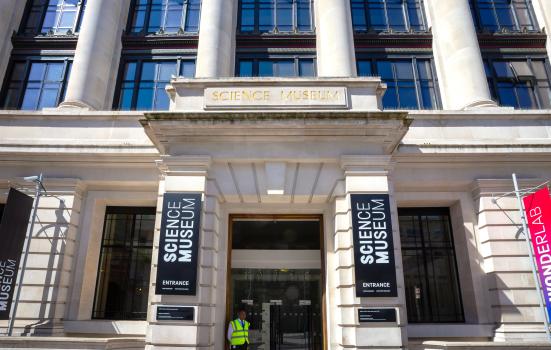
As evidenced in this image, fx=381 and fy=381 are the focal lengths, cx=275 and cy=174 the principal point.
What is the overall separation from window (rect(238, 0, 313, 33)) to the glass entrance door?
448 inches

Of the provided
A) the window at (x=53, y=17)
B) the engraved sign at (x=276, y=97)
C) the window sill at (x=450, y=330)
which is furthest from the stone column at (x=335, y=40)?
the window at (x=53, y=17)

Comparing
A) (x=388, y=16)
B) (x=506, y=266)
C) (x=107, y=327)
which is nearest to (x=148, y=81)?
(x=107, y=327)

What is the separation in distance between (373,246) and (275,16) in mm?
13050

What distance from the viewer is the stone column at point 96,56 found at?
51.1 ft

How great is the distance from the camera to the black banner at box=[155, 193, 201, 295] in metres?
9.86

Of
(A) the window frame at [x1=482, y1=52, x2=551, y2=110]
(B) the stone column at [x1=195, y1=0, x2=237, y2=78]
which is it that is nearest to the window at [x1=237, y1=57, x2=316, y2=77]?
(B) the stone column at [x1=195, y1=0, x2=237, y2=78]

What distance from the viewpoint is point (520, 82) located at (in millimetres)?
16797

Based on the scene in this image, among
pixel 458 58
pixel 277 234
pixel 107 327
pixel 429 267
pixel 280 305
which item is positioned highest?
pixel 458 58

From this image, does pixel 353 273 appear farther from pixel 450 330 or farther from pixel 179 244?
pixel 450 330

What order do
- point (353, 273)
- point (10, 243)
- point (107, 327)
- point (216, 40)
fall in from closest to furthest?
point (353, 273) < point (10, 243) < point (107, 327) < point (216, 40)

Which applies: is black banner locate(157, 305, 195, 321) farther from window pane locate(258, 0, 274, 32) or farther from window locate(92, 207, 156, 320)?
window pane locate(258, 0, 274, 32)

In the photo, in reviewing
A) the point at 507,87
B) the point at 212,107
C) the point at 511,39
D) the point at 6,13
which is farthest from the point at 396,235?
the point at 6,13

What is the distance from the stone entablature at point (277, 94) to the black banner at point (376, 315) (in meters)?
5.82

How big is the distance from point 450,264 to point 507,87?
338 inches
